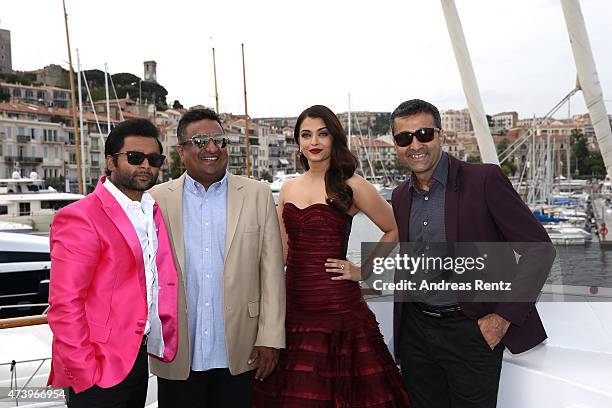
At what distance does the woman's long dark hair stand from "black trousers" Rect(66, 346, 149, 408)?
1.06 metres

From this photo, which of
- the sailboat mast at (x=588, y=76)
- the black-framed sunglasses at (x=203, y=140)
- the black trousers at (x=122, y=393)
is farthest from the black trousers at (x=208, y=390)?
the sailboat mast at (x=588, y=76)

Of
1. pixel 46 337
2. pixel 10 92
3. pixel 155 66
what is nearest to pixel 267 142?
pixel 10 92

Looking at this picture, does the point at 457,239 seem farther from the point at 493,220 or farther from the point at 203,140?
the point at 203,140

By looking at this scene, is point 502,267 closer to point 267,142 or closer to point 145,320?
point 145,320

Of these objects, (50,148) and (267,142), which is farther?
(267,142)

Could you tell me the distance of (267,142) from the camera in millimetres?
84812

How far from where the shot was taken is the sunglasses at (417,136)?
7.18 feet

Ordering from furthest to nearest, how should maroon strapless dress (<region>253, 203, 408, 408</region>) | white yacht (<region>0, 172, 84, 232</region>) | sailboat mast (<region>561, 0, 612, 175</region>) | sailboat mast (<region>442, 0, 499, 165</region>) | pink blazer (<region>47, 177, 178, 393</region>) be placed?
white yacht (<region>0, 172, 84, 232</region>), sailboat mast (<region>442, 0, 499, 165</region>), sailboat mast (<region>561, 0, 612, 175</region>), maroon strapless dress (<region>253, 203, 408, 408</region>), pink blazer (<region>47, 177, 178, 393</region>)

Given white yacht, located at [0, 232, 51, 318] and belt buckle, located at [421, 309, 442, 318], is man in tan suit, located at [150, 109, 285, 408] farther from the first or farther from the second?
white yacht, located at [0, 232, 51, 318]

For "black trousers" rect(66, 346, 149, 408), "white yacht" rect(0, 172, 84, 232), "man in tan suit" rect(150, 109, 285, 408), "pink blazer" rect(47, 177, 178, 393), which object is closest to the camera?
"pink blazer" rect(47, 177, 178, 393)

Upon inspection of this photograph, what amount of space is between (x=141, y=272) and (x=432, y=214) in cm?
109

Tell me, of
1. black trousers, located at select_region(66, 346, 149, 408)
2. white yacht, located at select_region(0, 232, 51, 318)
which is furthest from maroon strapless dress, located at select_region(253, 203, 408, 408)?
white yacht, located at select_region(0, 232, 51, 318)

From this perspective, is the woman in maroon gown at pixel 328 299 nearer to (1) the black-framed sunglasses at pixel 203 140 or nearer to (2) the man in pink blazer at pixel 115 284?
(1) the black-framed sunglasses at pixel 203 140

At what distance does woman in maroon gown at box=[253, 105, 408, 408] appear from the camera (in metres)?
2.60
